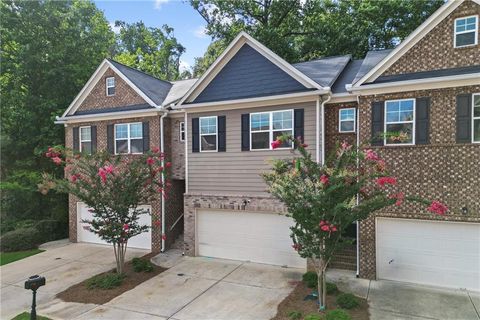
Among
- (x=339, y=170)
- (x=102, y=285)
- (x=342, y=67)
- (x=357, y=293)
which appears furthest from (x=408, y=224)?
(x=102, y=285)

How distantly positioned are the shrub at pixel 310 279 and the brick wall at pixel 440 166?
2.13 metres

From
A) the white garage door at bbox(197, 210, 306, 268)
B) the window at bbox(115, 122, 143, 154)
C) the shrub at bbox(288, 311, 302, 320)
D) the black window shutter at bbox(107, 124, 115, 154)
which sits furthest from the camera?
the black window shutter at bbox(107, 124, 115, 154)

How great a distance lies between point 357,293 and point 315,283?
1237 mm

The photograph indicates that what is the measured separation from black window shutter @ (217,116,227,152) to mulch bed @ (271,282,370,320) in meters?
6.08

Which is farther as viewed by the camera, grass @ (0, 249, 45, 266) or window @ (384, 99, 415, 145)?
grass @ (0, 249, 45, 266)

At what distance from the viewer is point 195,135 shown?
1317 centimetres

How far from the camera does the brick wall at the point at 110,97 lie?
1494 centimetres

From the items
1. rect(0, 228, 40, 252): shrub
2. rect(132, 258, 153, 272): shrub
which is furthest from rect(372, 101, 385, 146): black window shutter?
rect(0, 228, 40, 252): shrub

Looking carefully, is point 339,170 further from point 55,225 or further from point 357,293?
point 55,225

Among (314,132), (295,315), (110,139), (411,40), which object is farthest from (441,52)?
(110,139)

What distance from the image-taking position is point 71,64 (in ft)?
64.4

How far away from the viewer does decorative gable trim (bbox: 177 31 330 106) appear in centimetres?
1116

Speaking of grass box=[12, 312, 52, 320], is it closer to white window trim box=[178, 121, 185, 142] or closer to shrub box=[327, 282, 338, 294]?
shrub box=[327, 282, 338, 294]

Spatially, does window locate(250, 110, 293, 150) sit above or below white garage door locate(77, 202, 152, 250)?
above
